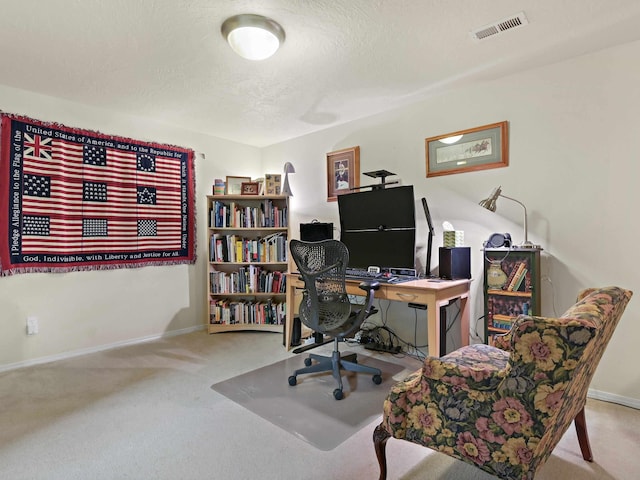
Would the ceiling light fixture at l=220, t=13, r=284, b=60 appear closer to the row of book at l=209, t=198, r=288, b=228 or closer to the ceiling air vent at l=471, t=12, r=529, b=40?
the ceiling air vent at l=471, t=12, r=529, b=40

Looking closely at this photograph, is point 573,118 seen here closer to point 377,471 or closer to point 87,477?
point 377,471

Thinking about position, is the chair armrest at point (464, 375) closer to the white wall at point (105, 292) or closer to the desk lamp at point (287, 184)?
the desk lamp at point (287, 184)

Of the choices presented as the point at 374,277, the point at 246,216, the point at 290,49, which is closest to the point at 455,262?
the point at 374,277

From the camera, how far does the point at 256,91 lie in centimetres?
297

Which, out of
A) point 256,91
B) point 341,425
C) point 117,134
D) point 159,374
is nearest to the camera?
point 341,425

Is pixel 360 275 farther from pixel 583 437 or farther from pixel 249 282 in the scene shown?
pixel 583 437

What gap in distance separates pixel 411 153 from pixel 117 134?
2951 mm

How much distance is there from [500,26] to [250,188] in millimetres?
2898

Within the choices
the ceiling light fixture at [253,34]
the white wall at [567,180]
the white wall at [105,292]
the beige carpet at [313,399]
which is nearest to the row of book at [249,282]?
the white wall at [105,292]

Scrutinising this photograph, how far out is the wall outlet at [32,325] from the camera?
2.96 metres

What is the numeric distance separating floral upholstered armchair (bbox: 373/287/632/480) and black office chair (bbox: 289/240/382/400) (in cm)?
101

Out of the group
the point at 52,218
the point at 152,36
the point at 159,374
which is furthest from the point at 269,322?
the point at 152,36

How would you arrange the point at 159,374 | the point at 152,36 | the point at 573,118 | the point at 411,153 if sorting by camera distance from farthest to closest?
1. the point at 411,153
2. the point at 159,374
3. the point at 573,118
4. the point at 152,36

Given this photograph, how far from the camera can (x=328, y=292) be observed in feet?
8.17
